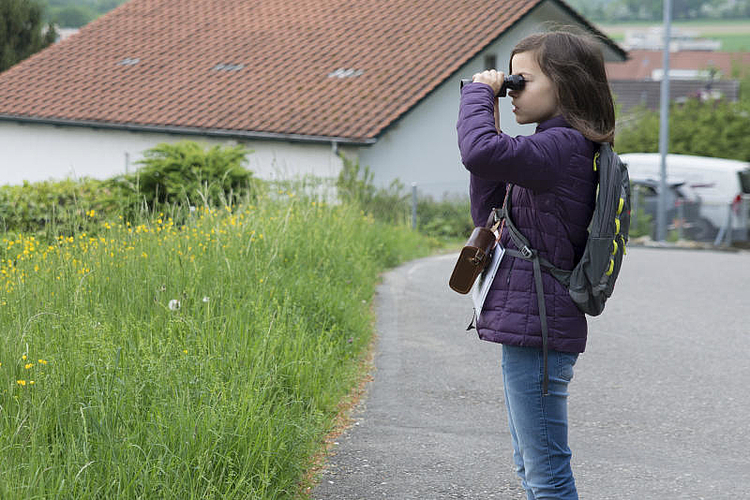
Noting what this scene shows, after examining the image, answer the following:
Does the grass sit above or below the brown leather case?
below

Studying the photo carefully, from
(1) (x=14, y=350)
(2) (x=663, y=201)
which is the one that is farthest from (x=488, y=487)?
(2) (x=663, y=201)

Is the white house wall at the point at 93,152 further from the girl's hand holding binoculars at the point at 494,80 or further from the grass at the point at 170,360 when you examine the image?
the girl's hand holding binoculars at the point at 494,80

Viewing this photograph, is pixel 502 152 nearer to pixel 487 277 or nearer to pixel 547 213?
pixel 547 213

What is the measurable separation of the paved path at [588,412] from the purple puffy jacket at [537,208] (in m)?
1.31

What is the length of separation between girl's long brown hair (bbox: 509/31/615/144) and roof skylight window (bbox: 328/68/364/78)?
61.5 feet

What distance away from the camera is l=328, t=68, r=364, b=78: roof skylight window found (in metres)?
21.3

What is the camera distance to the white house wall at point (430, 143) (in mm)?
20062

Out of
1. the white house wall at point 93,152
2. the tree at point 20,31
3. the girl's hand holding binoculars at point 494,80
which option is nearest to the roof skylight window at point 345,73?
the white house wall at point 93,152

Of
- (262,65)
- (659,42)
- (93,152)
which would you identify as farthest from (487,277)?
(659,42)

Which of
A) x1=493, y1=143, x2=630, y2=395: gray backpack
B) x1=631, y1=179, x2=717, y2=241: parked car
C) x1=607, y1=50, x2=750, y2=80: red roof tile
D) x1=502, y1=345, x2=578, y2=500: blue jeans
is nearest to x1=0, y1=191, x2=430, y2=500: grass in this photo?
x1=502, y1=345, x2=578, y2=500: blue jeans

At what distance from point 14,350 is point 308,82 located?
1838 centimetres

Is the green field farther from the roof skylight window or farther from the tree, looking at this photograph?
the roof skylight window

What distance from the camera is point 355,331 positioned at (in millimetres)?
6492

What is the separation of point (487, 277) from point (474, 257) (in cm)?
8
